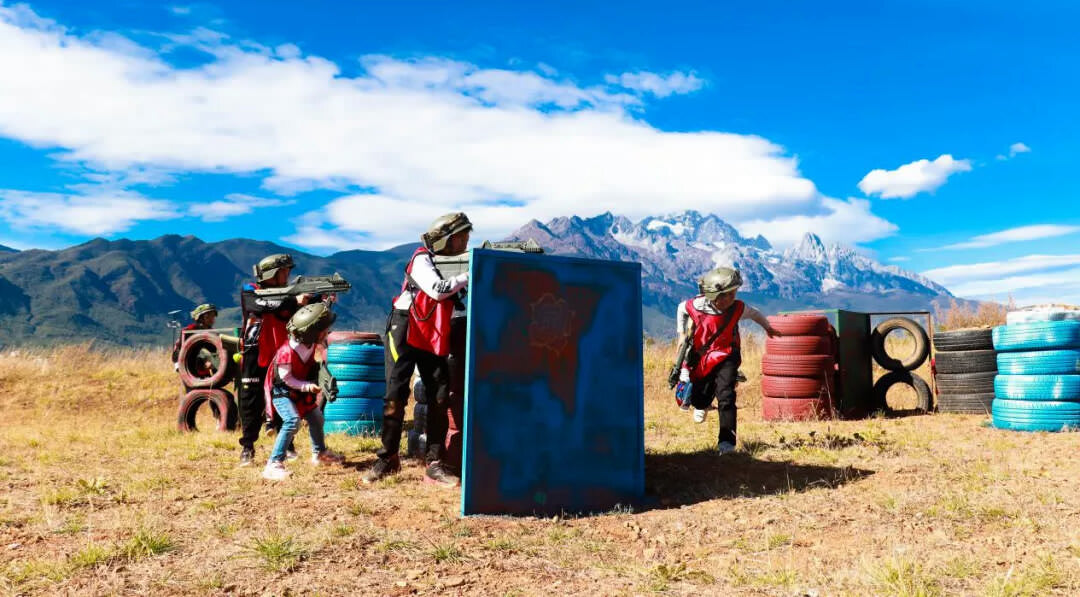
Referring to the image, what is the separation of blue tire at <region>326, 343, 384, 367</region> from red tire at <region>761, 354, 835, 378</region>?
5.24 metres

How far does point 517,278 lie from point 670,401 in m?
9.41

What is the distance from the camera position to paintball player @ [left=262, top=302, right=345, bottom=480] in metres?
6.70

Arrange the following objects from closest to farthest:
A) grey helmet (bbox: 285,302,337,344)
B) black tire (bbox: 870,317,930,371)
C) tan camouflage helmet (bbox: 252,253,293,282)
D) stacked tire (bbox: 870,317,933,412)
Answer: grey helmet (bbox: 285,302,337,344) < tan camouflage helmet (bbox: 252,253,293,282) < stacked tire (bbox: 870,317,933,412) < black tire (bbox: 870,317,930,371)

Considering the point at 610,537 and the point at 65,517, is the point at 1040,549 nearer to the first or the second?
the point at 610,537

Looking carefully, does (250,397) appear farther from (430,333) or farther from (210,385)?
(210,385)

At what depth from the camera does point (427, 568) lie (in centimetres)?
413

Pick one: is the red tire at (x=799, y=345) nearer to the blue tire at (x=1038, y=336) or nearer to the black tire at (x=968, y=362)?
the black tire at (x=968, y=362)

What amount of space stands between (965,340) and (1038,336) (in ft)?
4.71

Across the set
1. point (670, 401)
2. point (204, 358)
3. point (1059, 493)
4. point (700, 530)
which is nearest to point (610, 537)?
point (700, 530)

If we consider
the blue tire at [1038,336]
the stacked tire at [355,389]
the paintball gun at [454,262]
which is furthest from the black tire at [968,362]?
the stacked tire at [355,389]

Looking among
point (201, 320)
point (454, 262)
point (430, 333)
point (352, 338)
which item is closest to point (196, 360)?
point (201, 320)

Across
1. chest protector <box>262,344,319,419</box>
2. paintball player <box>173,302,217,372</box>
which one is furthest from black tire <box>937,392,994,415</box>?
paintball player <box>173,302,217,372</box>

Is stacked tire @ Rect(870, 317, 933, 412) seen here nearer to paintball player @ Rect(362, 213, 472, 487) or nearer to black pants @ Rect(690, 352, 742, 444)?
black pants @ Rect(690, 352, 742, 444)

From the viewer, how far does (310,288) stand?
7223mm
